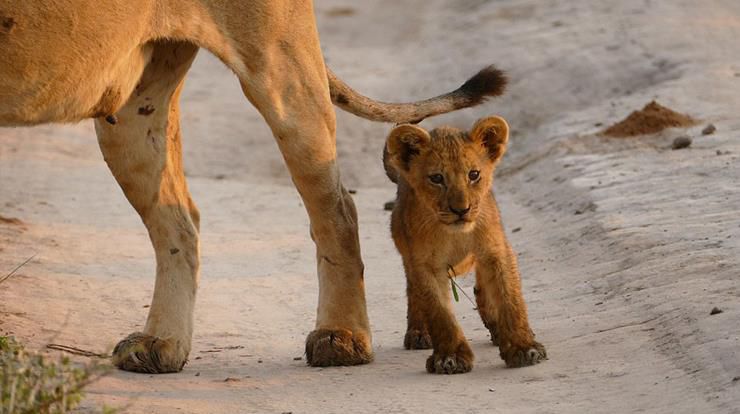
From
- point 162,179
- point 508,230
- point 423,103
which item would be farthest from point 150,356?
point 508,230

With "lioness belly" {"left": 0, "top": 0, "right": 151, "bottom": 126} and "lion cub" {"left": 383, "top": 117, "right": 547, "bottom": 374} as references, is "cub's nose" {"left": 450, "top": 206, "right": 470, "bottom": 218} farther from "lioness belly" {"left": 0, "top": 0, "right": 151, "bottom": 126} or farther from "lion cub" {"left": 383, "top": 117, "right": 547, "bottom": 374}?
"lioness belly" {"left": 0, "top": 0, "right": 151, "bottom": 126}

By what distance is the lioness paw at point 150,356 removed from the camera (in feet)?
23.6

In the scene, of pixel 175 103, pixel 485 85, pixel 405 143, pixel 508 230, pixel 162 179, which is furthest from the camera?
pixel 508 230

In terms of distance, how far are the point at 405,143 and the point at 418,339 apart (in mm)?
996

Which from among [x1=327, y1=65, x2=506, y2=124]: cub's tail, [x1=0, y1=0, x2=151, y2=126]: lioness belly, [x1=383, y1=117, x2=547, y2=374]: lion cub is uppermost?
[x1=0, y1=0, x2=151, y2=126]: lioness belly

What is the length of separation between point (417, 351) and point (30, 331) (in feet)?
6.24

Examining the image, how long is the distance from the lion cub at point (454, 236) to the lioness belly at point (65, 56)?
4.30 ft

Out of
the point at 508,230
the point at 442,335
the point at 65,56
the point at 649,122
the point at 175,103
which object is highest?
the point at 65,56

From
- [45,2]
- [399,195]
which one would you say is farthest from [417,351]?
[45,2]

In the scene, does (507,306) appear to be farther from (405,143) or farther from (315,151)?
(315,151)

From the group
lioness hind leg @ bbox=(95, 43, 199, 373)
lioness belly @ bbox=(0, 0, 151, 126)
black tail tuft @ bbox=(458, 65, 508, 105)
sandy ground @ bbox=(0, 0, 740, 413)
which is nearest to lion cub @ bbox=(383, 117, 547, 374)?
sandy ground @ bbox=(0, 0, 740, 413)

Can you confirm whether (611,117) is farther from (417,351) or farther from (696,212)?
(417,351)

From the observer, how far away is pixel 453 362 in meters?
6.85

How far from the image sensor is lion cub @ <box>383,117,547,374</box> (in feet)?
22.6
